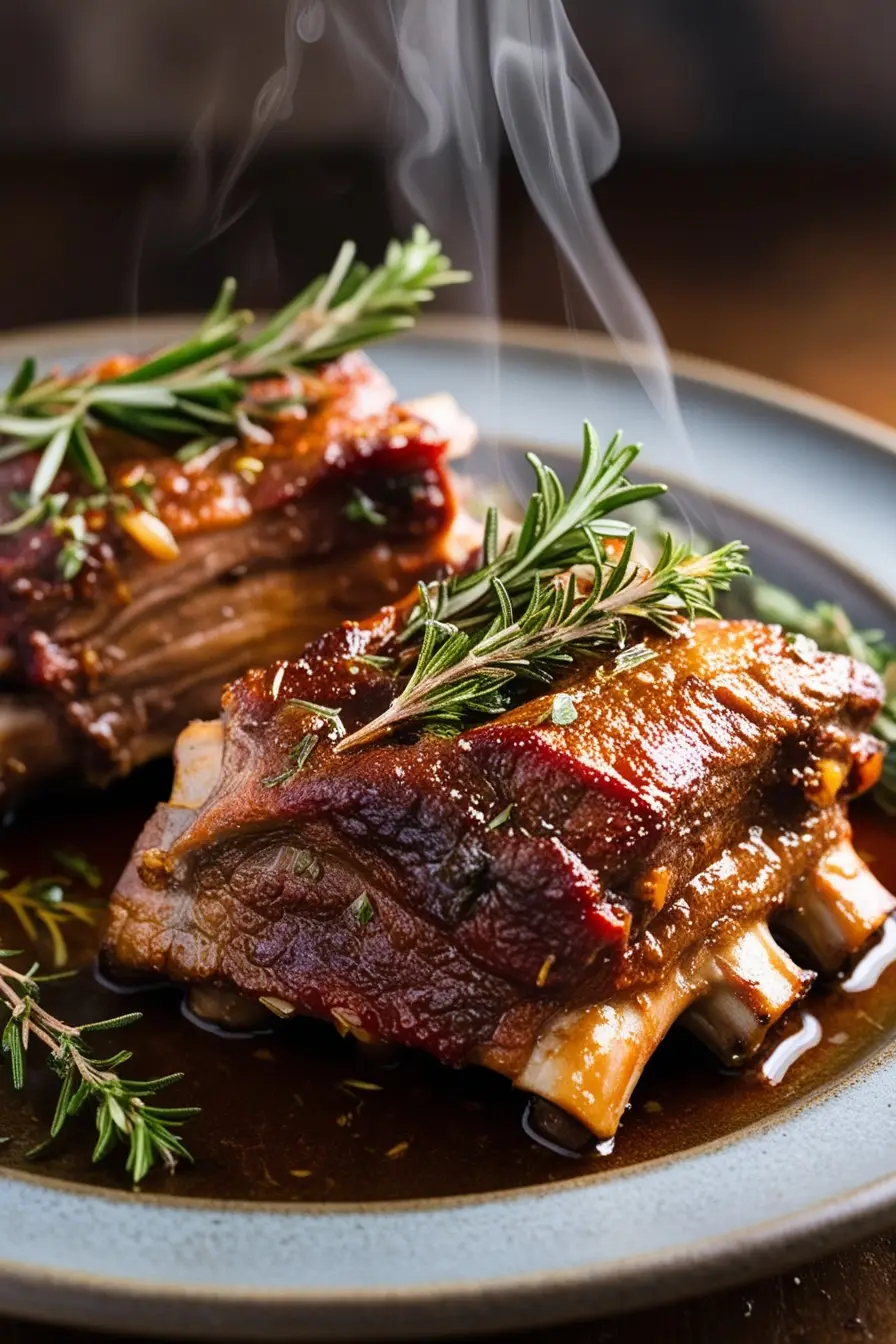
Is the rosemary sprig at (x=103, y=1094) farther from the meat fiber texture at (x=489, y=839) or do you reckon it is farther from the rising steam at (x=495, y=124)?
Answer: the rising steam at (x=495, y=124)

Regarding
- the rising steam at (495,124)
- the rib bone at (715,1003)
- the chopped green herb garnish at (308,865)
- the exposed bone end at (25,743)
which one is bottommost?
the exposed bone end at (25,743)

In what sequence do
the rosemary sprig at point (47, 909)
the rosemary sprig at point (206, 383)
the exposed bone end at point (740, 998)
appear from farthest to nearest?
1. the rosemary sprig at point (206, 383)
2. the rosemary sprig at point (47, 909)
3. the exposed bone end at point (740, 998)

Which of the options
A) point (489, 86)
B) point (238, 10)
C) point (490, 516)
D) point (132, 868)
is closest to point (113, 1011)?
point (132, 868)

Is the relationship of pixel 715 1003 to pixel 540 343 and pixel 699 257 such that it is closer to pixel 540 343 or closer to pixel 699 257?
pixel 540 343

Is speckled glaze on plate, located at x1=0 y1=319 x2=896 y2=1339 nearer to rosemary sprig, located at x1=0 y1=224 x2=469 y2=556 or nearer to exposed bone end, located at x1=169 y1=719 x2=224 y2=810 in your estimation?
exposed bone end, located at x1=169 y1=719 x2=224 y2=810

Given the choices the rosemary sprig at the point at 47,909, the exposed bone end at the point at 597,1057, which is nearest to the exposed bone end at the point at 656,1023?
the exposed bone end at the point at 597,1057

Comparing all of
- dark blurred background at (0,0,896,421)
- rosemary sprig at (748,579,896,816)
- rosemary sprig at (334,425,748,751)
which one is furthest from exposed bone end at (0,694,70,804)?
dark blurred background at (0,0,896,421)

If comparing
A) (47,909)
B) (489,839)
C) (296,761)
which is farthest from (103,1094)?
(47,909)

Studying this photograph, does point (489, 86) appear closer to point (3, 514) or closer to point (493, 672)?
point (3, 514)
